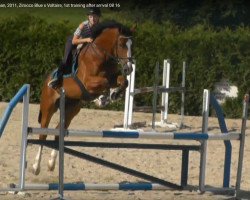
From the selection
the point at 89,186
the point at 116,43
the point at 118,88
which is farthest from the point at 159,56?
the point at 89,186

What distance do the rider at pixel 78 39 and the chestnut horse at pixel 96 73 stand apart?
2.8 inches

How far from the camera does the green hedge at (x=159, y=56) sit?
675 inches

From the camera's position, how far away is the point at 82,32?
1025 centimetres

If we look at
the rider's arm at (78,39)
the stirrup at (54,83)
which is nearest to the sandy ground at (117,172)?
the stirrup at (54,83)

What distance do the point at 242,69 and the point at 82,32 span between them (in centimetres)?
738

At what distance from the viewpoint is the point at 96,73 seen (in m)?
10.0

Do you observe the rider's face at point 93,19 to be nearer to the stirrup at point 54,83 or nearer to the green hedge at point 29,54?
the stirrup at point 54,83

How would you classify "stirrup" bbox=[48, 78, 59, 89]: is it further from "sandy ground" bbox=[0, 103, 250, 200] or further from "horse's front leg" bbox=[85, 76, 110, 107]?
"sandy ground" bbox=[0, 103, 250, 200]

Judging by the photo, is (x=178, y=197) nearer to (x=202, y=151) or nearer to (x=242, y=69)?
(x=202, y=151)

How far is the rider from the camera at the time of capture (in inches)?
397

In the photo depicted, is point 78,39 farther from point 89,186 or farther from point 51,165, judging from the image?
point 89,186

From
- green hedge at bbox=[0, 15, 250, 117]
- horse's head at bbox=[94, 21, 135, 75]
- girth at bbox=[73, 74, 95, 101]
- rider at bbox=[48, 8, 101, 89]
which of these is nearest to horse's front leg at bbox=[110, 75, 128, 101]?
horse's head at bbox=[94, 21, 135, 75]

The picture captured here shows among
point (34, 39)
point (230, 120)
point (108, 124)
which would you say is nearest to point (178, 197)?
point (108, 124)

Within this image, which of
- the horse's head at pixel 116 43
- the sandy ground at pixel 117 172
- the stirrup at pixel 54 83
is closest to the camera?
the sandy ground at pixel 117 172
